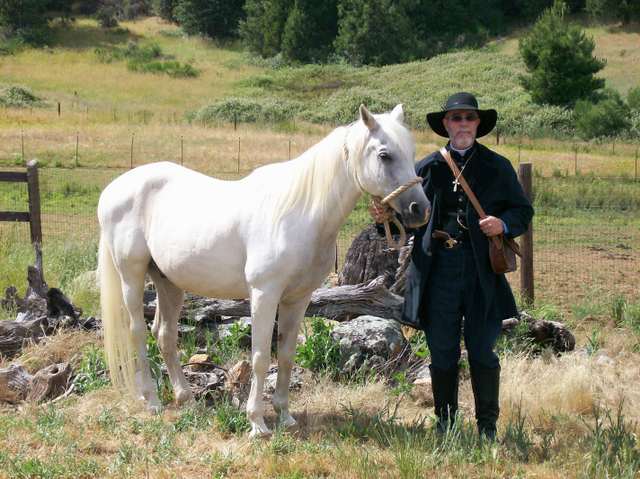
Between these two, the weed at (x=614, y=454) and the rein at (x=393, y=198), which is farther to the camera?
the rein at (x=393, y=198)

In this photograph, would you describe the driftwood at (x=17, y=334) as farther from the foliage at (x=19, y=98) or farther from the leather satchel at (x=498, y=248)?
the foliage at (x=19, y=98)

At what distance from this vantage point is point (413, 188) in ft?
13.8

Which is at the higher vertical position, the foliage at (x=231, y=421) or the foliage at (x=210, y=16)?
the foliage at (x=210, y=16)

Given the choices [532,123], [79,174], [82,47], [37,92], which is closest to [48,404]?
[79,174]

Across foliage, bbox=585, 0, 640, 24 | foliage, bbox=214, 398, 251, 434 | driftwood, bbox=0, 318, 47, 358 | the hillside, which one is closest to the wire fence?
driftwood, bbox=0, 318, 47, 358

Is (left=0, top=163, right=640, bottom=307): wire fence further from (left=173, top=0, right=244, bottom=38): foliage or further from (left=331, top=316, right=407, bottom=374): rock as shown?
(left=173, top=0, right=244, bottom=38): foliage

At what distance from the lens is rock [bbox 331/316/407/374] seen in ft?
19.3

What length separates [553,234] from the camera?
13227 millimetres

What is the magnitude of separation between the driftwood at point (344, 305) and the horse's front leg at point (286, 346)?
1.60 m

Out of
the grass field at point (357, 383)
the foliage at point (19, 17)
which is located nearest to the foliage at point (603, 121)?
the grass field at point (357, 383)

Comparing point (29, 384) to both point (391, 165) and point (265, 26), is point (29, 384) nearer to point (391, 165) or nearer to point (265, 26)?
point (391, 165)

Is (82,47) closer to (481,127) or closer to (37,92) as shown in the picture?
(37,92)

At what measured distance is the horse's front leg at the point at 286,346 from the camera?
4926 millimetres

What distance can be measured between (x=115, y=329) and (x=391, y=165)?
238 centimetres
